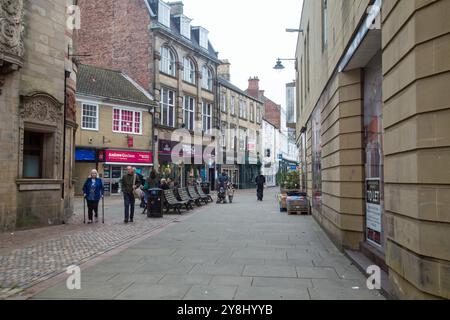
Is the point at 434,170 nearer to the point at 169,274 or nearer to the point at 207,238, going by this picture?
the point at 169,274

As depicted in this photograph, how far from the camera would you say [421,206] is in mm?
4109

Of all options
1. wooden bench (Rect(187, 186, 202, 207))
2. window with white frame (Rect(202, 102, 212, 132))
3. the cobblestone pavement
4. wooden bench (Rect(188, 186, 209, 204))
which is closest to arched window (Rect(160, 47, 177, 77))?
window with white frame (Rect(202, 102, 212, 132))

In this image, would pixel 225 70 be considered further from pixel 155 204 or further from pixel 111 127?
pixel 155 204

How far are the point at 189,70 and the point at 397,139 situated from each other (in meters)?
35.4

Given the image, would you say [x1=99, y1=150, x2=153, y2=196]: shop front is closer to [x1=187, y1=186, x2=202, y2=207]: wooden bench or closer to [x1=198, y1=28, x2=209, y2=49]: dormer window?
[x1=187, y1=186, x2=202, y2=207]: wooden bench

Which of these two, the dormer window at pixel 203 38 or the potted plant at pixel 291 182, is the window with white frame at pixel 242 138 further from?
the potted plant at pixel 291 182

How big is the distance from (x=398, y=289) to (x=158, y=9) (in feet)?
107

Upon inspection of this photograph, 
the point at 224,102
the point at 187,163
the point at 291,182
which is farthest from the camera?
the point at 224,102

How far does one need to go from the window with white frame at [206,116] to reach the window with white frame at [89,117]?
47.4 feet

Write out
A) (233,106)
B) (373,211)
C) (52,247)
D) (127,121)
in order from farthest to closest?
(233,106), (127,121), (52,247), (373,211)

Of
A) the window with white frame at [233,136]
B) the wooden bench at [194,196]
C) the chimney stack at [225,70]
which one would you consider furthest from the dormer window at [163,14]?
the chimney stack at [225,70]

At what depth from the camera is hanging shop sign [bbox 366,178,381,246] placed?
23.0ft

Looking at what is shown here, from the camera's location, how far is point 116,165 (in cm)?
2984

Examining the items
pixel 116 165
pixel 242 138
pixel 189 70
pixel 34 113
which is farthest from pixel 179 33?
pixel 34 113
